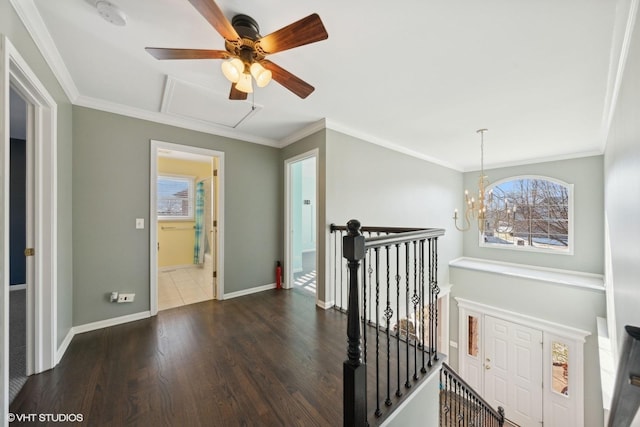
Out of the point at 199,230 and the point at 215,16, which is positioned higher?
the point at 215,16

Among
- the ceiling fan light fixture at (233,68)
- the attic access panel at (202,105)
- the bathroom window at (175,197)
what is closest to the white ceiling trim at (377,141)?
the attic access panel at (202,105)

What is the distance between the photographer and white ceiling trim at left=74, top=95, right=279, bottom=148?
2.48 meters

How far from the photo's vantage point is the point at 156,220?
284cm

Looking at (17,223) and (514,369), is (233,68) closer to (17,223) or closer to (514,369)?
(17,223)

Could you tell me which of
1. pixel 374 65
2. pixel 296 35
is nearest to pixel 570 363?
pixel 374 65

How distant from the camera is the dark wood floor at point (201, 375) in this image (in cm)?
148

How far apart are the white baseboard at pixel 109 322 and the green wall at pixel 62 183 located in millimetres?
126

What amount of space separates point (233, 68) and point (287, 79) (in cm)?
41

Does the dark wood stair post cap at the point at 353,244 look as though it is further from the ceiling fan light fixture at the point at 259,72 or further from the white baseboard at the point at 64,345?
the white baseboard at the point at 64,345

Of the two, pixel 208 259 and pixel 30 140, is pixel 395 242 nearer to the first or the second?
pixel 30 140

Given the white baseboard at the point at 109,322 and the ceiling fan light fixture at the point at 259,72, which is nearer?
the ceiling fan light fixture at the point at 259,72

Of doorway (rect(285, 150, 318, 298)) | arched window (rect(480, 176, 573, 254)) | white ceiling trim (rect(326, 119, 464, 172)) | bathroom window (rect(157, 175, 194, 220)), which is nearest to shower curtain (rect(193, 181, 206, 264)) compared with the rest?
bathroom window (rect(157, 175, 194, 220))

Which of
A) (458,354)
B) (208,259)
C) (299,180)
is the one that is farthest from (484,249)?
(208,259)

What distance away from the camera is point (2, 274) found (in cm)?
122
